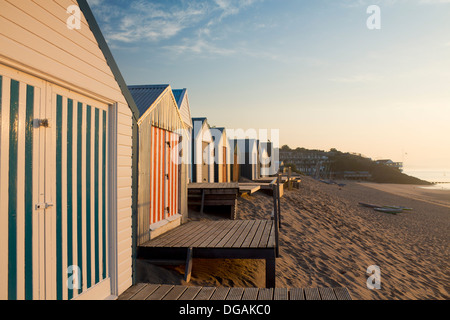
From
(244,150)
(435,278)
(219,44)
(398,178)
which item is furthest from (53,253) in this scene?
(398,178)

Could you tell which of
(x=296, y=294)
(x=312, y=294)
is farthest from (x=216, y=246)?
(x=312, y=294)

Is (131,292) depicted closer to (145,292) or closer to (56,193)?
(145,292)

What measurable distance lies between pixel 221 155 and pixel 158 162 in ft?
37.7

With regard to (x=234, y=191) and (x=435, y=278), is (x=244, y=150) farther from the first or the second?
(x=435, y=278)

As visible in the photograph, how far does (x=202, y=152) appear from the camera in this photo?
14.8m

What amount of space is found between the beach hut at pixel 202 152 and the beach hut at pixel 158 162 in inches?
219

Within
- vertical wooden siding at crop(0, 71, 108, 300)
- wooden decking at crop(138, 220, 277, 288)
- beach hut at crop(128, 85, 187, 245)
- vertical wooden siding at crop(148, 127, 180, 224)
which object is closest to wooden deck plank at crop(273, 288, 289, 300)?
wooden decking at crop(138, 220, 277, 288)

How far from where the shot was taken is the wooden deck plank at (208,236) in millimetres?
5729

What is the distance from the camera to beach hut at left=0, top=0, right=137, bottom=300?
8.47 feet

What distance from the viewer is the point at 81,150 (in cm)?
346

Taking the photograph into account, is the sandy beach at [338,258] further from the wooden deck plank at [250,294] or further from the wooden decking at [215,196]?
the wooden deck plank at [250,294]

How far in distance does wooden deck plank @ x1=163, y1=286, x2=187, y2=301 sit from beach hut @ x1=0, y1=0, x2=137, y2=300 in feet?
2.25

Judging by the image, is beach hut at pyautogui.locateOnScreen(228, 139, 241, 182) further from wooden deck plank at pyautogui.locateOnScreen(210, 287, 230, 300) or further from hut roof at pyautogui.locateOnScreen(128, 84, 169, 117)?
wooden deck plank at pyautogui.locateOnScreen(210, 287, 230, 300)

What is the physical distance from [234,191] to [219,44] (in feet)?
14.5
